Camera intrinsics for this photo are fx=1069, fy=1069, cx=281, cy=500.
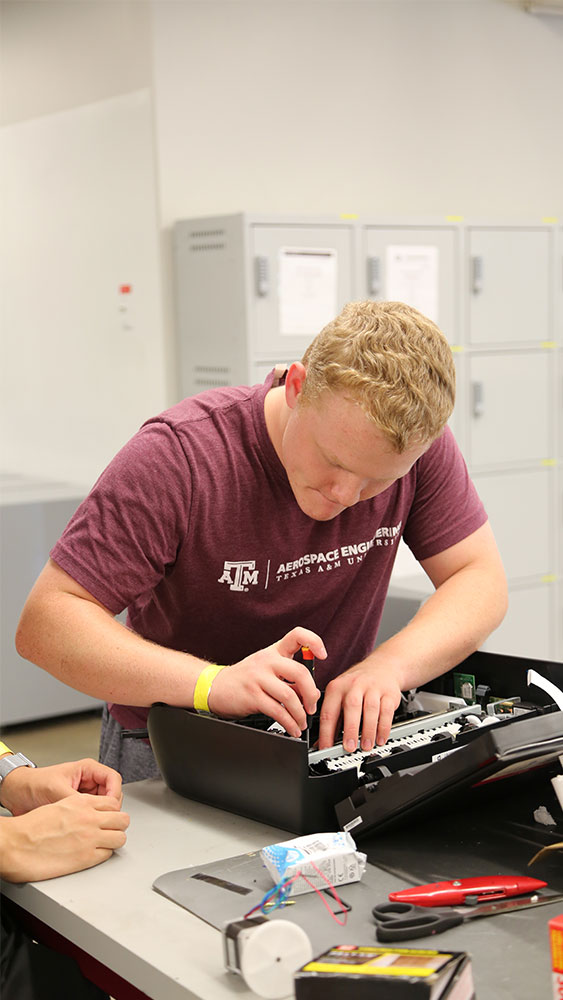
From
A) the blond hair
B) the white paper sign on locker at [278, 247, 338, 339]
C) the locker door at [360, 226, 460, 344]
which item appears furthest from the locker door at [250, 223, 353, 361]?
the blond hair

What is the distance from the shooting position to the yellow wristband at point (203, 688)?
1243mm

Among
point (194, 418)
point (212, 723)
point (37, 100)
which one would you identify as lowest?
point (212, 723)

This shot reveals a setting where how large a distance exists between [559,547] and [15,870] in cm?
382

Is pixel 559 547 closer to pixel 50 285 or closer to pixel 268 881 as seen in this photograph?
pixel 50 285

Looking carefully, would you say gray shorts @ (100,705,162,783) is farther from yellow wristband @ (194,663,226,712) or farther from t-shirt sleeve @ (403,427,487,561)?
t-shirt sleeve @ (403,427,487,561)

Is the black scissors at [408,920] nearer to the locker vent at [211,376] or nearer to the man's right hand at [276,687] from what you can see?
the man's right hand at [276,687]

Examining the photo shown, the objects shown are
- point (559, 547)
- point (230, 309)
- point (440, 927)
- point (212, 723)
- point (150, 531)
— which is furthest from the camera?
point (559, 547)

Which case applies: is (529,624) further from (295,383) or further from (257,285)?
(295,383)

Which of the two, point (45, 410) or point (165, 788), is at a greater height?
point (45, 410)

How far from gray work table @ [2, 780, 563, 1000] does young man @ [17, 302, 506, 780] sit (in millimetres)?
Result: 145

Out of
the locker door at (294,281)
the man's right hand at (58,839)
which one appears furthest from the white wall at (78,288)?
the man's right hand at (58,839)

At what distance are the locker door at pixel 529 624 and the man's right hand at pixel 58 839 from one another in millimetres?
3312

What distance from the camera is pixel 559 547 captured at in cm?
463

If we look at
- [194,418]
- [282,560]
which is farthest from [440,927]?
[194,418]
